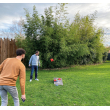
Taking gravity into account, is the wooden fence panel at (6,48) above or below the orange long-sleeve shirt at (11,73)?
above

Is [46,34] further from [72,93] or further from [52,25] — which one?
[72,93]

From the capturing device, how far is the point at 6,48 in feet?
27.1

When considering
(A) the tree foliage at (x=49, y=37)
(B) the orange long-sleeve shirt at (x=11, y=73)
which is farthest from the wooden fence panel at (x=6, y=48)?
(B) the orange long-sleeve shirt at (x=11, y=73)

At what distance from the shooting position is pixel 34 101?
3236mm

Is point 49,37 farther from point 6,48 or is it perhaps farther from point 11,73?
point 11,73

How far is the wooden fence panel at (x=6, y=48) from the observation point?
319 inches

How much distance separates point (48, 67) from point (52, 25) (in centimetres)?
337

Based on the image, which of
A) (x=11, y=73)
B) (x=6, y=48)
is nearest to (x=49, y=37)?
(x=6, y=48)

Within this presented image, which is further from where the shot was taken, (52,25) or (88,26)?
(88,26)

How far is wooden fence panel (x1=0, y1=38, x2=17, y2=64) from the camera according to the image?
8.11 meters

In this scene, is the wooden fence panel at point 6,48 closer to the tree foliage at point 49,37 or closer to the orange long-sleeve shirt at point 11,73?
the tree foliage at point 49,37

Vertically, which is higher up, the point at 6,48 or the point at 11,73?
the point at 6,48

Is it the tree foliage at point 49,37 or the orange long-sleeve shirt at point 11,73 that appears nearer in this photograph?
the orange long-sleeve shirt at point 11,73

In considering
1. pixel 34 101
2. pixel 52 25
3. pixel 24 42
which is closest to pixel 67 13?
pixel 52 25
